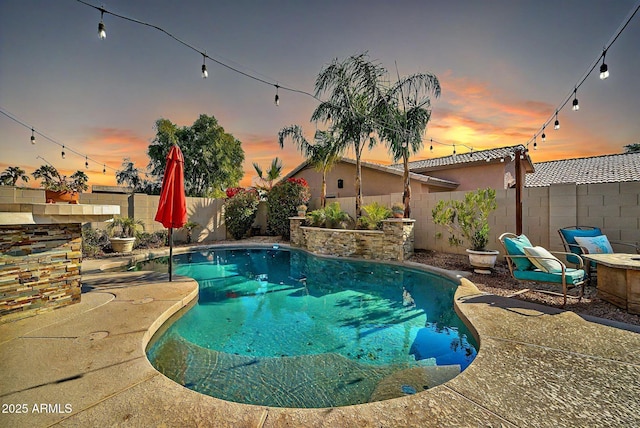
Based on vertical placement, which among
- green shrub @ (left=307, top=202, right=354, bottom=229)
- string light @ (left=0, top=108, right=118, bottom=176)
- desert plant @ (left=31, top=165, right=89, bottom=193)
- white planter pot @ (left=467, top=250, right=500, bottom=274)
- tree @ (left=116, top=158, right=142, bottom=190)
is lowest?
white planter pot @ (left=467, top=250, right=500, bottom=274)

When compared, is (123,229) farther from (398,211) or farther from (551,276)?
(551,276)

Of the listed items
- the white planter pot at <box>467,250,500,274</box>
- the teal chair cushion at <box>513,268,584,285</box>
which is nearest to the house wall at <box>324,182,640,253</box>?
the white planter pot at <box>467,250,500,274</box>

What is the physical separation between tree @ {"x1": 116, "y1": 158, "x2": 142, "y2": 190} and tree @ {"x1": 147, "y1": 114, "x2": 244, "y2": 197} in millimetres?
3345

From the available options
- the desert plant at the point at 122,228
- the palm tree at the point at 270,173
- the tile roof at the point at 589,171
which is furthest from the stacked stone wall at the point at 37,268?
the tile roof at the point at 589,171

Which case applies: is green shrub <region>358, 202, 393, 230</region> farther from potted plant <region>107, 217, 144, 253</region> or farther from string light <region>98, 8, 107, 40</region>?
→ potted plant <region>107, 217, 144, 253</region>

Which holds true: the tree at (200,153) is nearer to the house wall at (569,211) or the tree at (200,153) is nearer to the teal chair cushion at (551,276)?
the house wall at (569,211)

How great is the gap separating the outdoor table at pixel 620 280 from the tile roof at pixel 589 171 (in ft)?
42.2

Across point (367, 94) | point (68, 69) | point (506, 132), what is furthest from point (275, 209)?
point (506, 132)

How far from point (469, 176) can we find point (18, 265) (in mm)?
15140

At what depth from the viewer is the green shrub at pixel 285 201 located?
13852 mm

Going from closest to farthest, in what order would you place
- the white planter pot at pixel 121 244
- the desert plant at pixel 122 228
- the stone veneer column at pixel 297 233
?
the white planter pot at pixel 121 244 → the desert plant at pixel 122 228 → the stone veneer column at pixel 297 233

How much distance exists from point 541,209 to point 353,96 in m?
7.60

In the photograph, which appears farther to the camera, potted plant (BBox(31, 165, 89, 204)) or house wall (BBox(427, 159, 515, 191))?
house wall (BBox(427, 159, 515, 191))

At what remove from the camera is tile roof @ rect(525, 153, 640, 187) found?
13.5 m
